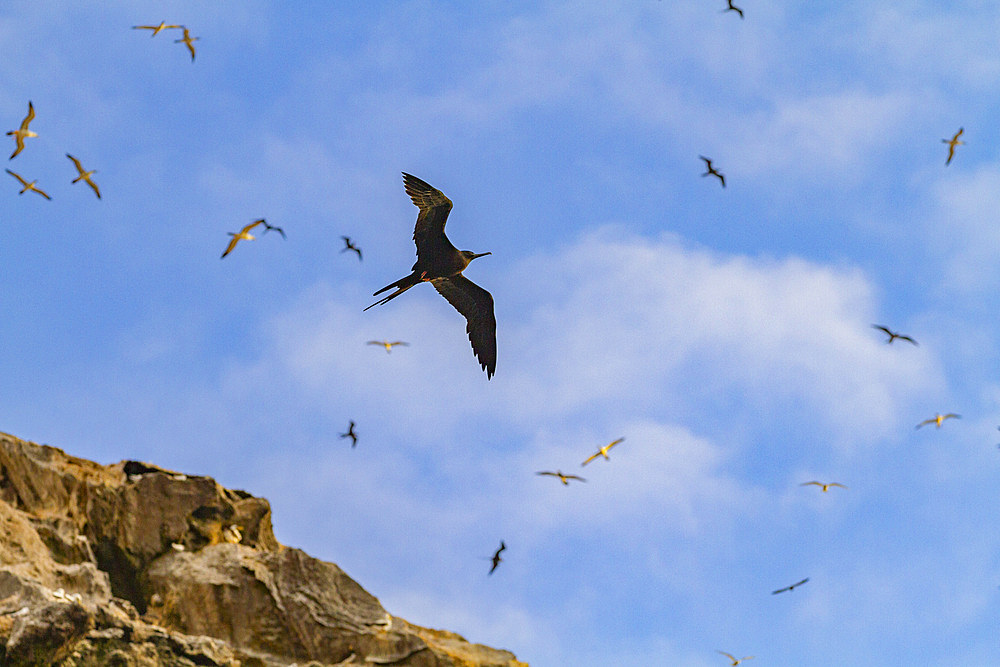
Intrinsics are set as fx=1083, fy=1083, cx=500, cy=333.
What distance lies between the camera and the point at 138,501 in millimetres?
22297

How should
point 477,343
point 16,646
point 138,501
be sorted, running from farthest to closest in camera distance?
1. point 477,343
2. point 138,501
3. point 16,646

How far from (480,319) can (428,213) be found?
11.5 feet

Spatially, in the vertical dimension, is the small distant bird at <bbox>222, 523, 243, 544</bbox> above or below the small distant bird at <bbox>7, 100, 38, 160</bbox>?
below

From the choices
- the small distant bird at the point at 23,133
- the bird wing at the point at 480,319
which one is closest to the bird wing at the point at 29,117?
the small distant bird at the point at 23,133

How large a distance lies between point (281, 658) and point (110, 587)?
11.6 feet

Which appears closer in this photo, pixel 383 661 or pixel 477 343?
pixel 383 661

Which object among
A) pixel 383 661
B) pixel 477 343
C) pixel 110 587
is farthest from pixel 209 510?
pixel 477 343

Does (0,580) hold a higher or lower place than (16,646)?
higher

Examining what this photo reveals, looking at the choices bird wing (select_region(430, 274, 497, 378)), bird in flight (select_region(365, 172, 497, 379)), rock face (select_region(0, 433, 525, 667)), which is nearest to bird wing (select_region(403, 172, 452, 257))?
bird in flight (select_region(365, 172, 497, 379))

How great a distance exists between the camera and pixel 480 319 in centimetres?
2417

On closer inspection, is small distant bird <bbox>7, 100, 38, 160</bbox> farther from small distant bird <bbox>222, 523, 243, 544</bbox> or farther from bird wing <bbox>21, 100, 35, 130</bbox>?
small distant bird <bbox>222, 523, 243, 544</bbox>

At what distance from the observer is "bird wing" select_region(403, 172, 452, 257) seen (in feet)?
69.9

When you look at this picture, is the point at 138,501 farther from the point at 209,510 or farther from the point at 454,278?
the point at 454,278

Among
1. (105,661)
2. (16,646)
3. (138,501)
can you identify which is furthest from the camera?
(138,501)
